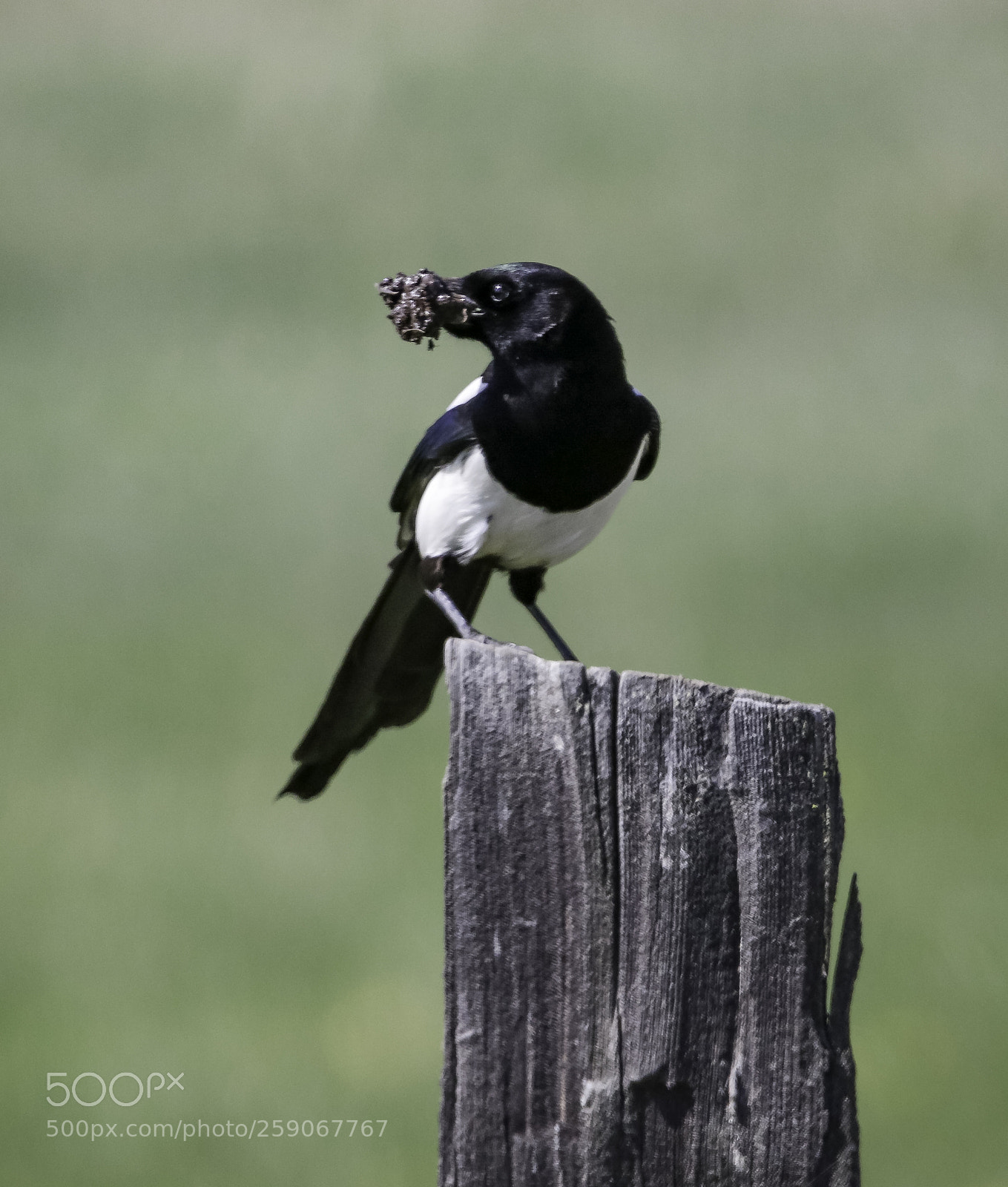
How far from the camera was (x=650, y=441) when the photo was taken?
155 inches

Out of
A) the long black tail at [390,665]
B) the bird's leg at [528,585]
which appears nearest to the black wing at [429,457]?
the long black tail at [390,665]

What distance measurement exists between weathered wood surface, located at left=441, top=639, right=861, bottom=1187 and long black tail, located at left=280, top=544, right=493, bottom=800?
1934 mm

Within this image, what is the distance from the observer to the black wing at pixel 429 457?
12.1 feet

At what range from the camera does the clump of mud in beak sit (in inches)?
134

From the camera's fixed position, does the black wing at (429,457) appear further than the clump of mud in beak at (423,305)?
Yes

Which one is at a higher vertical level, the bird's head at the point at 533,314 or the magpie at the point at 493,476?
the bird's head at the point at 533,314

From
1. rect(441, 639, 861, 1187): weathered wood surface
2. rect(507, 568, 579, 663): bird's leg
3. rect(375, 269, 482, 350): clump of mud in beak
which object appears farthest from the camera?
rect(507, 568, 579, 663): bird's leg

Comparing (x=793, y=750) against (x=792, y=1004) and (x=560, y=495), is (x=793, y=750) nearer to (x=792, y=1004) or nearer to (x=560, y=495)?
(x=792, y=1004)

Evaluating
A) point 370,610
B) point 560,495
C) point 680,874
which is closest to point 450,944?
point 680,874

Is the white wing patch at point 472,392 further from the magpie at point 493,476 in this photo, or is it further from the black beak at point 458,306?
the black beak at point 458,306

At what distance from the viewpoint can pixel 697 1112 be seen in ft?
5.50

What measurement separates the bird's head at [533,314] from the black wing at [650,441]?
12.7 inches

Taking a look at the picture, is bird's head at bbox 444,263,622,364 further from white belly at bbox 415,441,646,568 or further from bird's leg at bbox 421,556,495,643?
bird's leg at bbox 421,556,495,643

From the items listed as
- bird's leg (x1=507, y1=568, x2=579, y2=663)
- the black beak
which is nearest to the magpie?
the black beak
